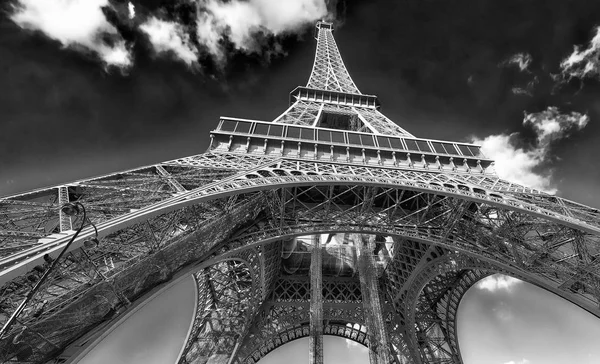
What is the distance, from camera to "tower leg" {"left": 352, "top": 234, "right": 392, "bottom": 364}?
1588 cm

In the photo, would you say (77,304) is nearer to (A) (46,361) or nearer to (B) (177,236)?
(A) (46,361)

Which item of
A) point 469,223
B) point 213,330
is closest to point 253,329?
point 213,330

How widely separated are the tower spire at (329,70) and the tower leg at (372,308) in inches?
519

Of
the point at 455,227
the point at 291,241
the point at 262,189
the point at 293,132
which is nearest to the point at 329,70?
the point at 291,241

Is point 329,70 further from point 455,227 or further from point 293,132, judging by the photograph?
point 455,227

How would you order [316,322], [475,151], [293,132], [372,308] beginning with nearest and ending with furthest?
1. [293,132]
2. [475,151]
3. [316,322]
4. [372,308]

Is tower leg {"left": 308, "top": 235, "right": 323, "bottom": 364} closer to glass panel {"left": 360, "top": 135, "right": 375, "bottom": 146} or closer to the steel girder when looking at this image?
the steel girder

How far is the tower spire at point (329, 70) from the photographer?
27.9m

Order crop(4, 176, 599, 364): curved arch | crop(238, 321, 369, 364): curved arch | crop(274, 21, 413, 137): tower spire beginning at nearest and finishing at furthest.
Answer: crop(4, 176, 599, 364): curved arch
crop(274, 21, 413, 137): tower spire
crop(238, 321, 369, 364): curved arch

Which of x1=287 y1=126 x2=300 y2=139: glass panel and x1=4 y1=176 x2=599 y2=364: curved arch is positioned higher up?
x1=287 y1=126 x2=300 y2=139: glass panel

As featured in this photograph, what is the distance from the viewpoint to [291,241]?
2256cm

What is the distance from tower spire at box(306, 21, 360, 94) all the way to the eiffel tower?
3.61 m

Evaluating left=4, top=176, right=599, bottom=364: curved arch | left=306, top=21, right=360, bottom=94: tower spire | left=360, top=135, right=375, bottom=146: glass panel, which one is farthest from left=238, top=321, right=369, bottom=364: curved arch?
left=306, top=21, right=360, bottom=94: tower spire

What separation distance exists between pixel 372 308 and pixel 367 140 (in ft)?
28.1
